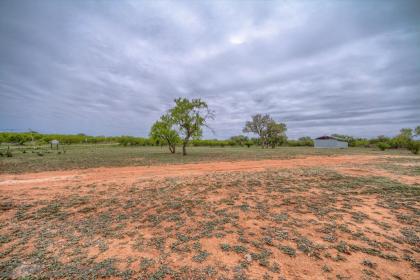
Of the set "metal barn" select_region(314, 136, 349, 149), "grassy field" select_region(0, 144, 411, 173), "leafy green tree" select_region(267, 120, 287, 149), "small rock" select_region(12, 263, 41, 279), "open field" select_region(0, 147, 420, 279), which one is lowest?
"small rock" select_region(12, 263, 41, 279)

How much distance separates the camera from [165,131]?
75.0 ft

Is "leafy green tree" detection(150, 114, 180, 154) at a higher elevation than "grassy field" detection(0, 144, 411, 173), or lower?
higher

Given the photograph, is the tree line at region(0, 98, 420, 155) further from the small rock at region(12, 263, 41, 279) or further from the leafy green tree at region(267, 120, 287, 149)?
the small rock at region(12, 263, 41, 279)

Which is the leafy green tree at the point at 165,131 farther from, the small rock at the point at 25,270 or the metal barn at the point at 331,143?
the metal barn at the point at 331,143

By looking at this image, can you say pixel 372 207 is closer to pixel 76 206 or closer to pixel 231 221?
pixel 231 221

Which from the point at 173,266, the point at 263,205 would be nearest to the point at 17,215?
the point at 173,266

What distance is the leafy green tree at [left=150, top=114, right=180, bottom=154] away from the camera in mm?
22816

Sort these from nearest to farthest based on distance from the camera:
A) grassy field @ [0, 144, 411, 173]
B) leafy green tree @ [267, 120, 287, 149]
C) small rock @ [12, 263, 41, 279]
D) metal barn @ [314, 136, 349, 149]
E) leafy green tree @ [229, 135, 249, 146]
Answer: small rock @ [12, 263, 41, 279], grassy field @ [0, 144, 411, 173], leafy green tree @ [267, 120, 287, 149], metal barn @ [314, 136, 349, 149], leafy green tree @ [229, 135, 249, 146]

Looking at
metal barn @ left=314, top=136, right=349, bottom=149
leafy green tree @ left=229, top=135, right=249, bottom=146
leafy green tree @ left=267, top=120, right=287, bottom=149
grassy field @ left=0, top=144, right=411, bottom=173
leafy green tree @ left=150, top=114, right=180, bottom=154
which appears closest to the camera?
grassy field @ left=0, top=144, right=411, bottom=173

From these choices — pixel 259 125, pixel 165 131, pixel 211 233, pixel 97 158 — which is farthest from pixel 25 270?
pixel 259 125

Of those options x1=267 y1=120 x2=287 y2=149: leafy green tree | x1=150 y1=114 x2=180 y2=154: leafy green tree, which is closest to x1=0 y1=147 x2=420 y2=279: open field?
x1=150 y1=114 x2=180 y2=154: leafy green tree

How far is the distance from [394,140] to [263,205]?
62.4 meters

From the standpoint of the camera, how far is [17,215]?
461cm

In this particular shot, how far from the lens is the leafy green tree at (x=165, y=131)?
22.8 meters
